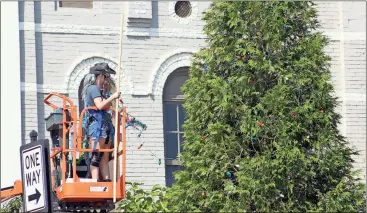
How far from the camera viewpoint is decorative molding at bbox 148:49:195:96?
2186 cm

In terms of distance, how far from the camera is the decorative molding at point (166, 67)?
71.7 feet

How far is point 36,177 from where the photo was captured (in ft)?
44.5

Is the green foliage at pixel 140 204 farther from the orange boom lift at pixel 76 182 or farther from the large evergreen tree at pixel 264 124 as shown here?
the large evergreen tree at pixel 264 124

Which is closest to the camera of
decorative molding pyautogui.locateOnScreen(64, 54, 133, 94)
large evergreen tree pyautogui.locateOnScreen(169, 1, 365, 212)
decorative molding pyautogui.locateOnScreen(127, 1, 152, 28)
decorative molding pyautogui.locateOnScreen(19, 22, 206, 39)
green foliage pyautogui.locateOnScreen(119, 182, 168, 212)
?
green foliage pyautogui.locateOnScreen(119, 182, 168, 212)

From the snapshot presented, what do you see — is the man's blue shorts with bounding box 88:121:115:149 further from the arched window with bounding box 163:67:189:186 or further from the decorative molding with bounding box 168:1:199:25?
the decorative molding with bounding box 168:1:199:25

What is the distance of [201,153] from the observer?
52.6ft

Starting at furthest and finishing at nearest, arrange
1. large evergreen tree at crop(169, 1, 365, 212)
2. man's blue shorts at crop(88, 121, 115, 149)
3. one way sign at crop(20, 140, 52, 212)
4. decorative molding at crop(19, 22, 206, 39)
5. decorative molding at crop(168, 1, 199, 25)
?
decorative molding at crop(168, 1, 199, 25), decorative molding at crop(19, 22, 206, 39), large evergreen tree at crop(169, 1, 365, 212), man's blue shorts at crop(88, 121, 115, 149), one way sign at crop(20, 140, 52, 212)

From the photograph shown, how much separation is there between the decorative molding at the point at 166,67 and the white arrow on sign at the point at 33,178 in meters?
8.14

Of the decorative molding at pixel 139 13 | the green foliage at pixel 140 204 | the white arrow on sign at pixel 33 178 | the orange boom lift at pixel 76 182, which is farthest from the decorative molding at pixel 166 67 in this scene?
the white arrow on sign at pixel 33 178

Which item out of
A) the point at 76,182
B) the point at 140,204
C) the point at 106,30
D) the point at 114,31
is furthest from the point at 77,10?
the point at 140,204

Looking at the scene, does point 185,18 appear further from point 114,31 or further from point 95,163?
point 95,163

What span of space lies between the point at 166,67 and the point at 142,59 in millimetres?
487

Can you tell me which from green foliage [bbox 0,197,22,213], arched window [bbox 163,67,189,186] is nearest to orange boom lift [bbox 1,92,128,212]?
green foliage [bbox 0,197,22,213]

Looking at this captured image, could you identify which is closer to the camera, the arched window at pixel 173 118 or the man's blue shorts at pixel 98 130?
the man's blue shorts at pixel 98 130
